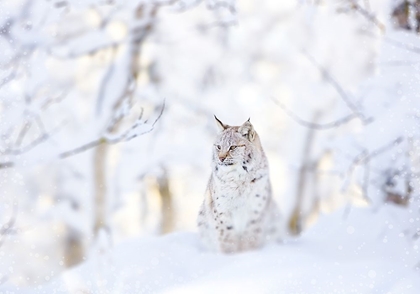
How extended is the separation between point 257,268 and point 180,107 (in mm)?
8112

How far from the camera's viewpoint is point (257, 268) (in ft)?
11.5

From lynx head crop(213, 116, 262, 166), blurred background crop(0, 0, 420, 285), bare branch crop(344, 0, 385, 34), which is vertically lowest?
blurred background crop(0, 0, 420, 285)

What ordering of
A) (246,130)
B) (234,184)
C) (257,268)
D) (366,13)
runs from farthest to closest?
(366,13), (257,268), (246,130), (234,184)

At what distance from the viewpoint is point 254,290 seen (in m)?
3.28

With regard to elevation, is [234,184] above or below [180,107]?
above

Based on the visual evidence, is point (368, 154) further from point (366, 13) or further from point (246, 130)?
point (246, 130)

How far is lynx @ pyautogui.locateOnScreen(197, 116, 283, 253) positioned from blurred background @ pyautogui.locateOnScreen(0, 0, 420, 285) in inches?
27.7

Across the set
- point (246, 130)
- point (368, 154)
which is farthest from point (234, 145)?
point (368, 154)

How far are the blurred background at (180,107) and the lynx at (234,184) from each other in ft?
2.31

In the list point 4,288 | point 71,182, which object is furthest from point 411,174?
point 71,182

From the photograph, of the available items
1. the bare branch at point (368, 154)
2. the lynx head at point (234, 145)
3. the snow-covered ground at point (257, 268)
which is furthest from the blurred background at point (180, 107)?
the lynx head at point (234, 145)

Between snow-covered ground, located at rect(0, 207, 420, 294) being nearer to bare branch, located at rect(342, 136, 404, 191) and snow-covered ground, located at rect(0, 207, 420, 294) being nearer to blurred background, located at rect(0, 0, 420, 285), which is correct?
blurred background, located at rect(0, 0, 420, 285)

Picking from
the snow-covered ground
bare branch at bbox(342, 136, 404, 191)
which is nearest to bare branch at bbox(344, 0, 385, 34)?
bare branch at bbox(342, 136, 404, 191)

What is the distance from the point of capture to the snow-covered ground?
333 cm
